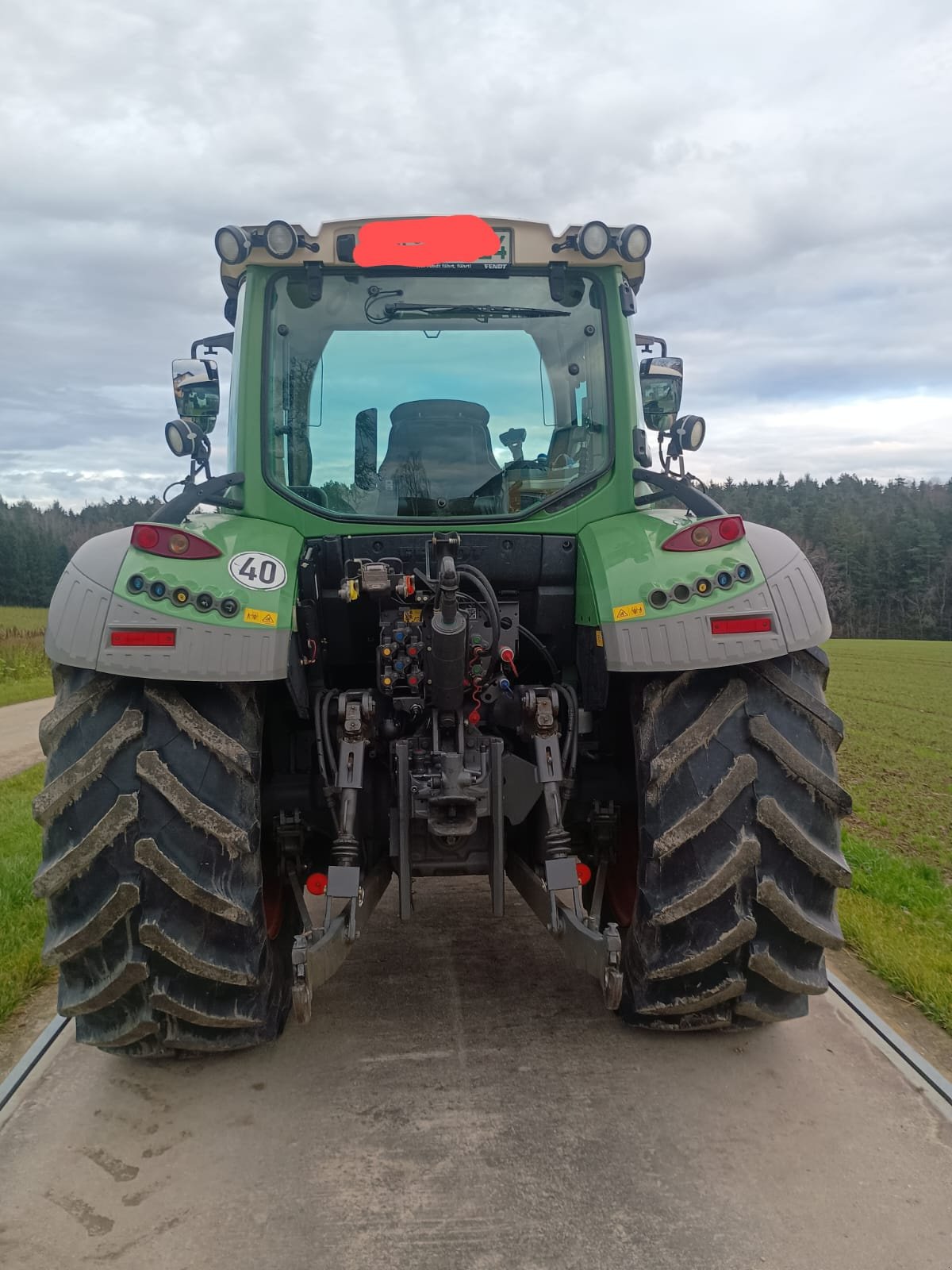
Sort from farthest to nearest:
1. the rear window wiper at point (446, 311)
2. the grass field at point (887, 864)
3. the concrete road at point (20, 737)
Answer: the concrete road at point (20, 737) < the grass field at point (887, 864) < the rear window wiper at point (446, 311)

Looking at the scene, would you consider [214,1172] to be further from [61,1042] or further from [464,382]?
[464,382]

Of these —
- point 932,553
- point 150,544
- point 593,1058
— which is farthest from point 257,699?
point 932,553

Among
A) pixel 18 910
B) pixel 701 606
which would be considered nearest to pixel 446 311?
pixel 701 606

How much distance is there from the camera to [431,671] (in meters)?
3.04

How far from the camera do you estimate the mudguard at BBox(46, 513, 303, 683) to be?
2.75 metres

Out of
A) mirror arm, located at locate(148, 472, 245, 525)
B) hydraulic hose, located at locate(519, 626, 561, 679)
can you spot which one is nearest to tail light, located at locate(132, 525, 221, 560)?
mirror arm, located at locate(148, 472, 245, 525)

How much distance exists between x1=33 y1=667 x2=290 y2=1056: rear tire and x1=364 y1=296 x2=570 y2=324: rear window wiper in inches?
Result: 64.5

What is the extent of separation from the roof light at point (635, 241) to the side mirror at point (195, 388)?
174 cm

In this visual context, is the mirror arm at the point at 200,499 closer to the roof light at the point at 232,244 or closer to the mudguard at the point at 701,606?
the roof light at the point at 232,244

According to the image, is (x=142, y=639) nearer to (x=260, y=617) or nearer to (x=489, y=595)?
(x=260, y=617)

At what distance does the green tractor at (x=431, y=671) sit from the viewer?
110 inches

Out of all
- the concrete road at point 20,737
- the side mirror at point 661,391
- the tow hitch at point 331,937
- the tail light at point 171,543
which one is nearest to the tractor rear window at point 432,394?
the side mirror at point 661,391

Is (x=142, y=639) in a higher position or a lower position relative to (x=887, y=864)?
higher

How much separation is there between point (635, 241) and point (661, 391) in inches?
23.7
